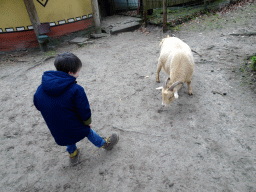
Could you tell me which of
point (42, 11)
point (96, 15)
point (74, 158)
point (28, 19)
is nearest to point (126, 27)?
point (96, 15)

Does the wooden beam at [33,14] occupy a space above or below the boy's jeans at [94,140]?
above

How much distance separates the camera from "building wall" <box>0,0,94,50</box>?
7.02 metres

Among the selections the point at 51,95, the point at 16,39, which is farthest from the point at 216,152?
the point at 16,39

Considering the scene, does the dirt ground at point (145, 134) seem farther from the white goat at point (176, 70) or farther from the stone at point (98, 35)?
the stone at point (98, 35)

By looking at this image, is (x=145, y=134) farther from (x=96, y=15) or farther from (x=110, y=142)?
(x=96, y=15)

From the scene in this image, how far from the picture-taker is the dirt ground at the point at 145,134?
2.41 meters

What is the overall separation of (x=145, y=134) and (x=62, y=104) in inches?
68.9

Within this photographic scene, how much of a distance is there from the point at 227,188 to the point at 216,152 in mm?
573

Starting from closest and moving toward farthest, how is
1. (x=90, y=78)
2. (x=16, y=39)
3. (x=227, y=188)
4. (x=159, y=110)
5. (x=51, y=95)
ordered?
(x=51, y=95)
(x=227, y=188)
(x=159, y=110)
(x=90, y=78)
(x=16, y=39)

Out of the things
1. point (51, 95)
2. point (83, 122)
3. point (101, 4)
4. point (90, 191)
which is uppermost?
point (101, 4)

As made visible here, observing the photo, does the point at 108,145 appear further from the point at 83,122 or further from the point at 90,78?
Answer: the point at 90,78

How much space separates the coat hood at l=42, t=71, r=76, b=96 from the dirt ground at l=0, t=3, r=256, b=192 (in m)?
1.48

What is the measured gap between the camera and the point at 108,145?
109 inches

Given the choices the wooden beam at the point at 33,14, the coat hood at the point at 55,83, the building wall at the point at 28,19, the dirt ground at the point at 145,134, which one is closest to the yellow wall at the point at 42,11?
the building wall at the point at 28,19
